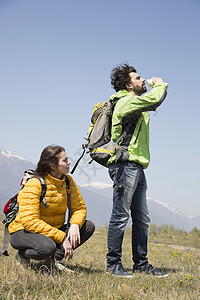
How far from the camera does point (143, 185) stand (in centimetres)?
407

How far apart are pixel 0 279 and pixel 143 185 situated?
210 cm

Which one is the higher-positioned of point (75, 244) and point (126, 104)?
point (126, 104)

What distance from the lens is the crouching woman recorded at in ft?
10.6

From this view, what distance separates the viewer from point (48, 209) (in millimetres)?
3443

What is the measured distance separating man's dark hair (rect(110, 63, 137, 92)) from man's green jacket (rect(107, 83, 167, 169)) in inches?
14.9

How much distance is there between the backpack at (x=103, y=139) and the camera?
12.6 ft

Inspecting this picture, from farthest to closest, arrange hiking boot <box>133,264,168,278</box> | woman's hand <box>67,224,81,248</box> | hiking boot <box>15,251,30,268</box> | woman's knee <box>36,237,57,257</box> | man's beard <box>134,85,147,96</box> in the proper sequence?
man's beard <box>134,85,147,96</box>, hiking boot <box>133,264,168,278</box>, hiking boot <box>15,251,30,268</box>, woman's hand <box>67,224,81,248</box>, woman's knee <box>36,237,57,257</box>

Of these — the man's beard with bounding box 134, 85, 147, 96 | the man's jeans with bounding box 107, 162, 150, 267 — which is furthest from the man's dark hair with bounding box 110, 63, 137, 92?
the man's jeans with bounding box 107, 162, 150, 267

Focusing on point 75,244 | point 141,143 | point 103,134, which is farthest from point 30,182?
point 141,143

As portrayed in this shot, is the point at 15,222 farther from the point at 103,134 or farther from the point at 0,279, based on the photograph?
the point at 103,134

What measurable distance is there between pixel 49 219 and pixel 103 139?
120 cm

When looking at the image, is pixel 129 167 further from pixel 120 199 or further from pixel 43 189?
pixel 43 189

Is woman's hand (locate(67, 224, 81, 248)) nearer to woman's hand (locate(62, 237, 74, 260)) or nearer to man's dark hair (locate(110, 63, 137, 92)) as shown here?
woman's hand (locate(62, 237, 74, 260))

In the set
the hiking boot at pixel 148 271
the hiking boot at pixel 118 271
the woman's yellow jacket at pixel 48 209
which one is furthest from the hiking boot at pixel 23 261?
the hiking boot at pixel 148 271
